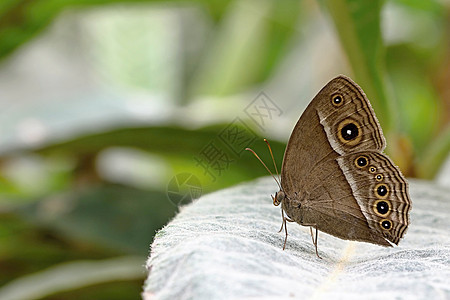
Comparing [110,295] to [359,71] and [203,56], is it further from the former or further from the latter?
[203,56]

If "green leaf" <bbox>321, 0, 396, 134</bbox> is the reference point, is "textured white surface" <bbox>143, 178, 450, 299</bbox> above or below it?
below

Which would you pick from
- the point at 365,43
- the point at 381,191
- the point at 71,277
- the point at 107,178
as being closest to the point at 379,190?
the point at 381,191

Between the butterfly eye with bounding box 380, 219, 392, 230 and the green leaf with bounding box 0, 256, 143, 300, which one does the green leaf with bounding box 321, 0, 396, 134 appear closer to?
the butterfly eye with bounding box 380, 219, 392, 230

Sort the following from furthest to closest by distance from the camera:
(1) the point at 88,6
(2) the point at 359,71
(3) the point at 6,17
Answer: (1) the point at 88,6 → (3) the point at 6,17 → (2) the point at 359,71

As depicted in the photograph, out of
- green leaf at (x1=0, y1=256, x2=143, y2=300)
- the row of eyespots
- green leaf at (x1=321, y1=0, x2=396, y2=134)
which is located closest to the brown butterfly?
the row of eyespots

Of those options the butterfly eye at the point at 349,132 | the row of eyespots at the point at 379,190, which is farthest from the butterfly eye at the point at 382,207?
the butterfly eye at the point at 349,132

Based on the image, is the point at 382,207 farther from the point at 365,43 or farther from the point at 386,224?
the point at 365,43

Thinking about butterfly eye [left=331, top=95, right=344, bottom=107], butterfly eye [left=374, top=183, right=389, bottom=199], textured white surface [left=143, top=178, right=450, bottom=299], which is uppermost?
butterfly eye [left=331, top=95, right=344, bottom=107]

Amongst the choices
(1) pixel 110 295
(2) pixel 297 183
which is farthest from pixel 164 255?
(1) pixel 110 295
